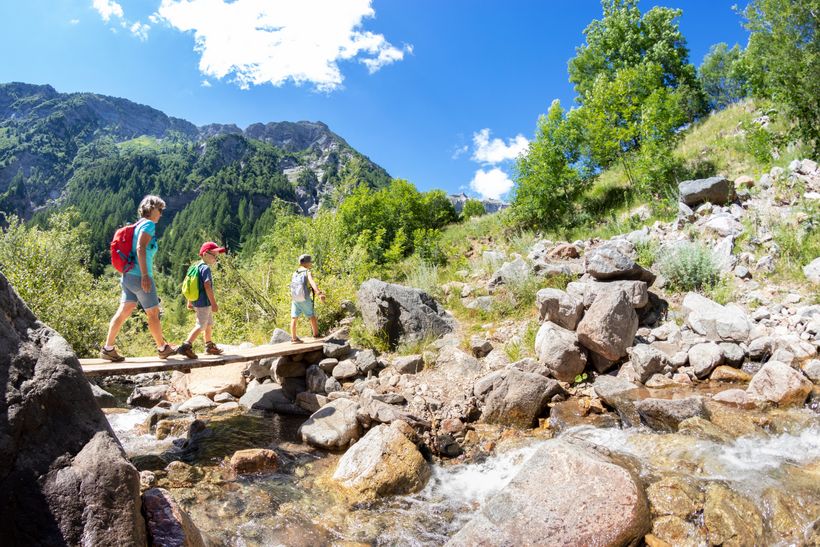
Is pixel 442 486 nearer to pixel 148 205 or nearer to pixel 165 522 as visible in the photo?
pixel 165 522

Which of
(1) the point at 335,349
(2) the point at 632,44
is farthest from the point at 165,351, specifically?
(2) the point at 632,44

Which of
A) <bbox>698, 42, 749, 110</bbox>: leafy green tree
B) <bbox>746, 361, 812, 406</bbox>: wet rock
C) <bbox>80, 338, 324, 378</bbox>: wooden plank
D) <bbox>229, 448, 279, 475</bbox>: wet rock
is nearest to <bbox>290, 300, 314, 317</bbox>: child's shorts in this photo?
<bbox>80, 338, 324, 378</bbox>: wooden plank

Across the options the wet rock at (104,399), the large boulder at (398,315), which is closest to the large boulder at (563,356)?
the large boulder at (398,315)

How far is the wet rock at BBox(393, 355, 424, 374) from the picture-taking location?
26.8 feet

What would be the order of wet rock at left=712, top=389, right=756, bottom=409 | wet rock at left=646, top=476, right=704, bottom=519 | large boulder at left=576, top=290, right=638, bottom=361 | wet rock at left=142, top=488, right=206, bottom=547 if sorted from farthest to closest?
large boulder at left=576, top=290, right=638, bottom=361, wet rock at left=712, top=389, right=756, bottom=409, wet rock at left=646, top=476, right=704, bottom=519, wet rock at left=142, top=488, right=206, bottom=547

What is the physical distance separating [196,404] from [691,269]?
10.2 meters

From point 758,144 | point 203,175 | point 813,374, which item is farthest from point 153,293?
point 203,175

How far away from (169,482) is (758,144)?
1707 cm

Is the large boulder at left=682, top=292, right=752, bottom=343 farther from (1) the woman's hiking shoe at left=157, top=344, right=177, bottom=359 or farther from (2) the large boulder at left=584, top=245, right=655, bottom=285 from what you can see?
(1) the woman's hiking shoe at left=157, top=344, right=177, bottom=359

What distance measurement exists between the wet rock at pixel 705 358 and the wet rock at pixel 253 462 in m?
6.32

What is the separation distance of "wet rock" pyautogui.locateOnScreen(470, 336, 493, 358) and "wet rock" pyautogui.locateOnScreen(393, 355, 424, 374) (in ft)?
3.35

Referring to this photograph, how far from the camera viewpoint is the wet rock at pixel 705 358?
6.70 metres

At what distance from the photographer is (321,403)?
7.69 meters

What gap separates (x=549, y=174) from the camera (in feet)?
53.3
